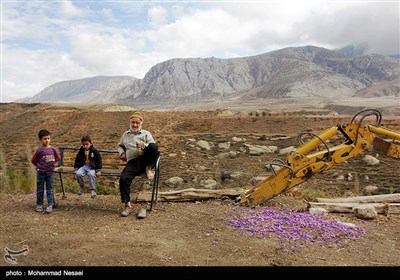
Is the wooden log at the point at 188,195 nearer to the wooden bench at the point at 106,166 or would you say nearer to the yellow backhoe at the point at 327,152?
the wooden bench at the point at 106,166

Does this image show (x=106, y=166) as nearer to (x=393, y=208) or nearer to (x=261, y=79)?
(x=393, y=208)

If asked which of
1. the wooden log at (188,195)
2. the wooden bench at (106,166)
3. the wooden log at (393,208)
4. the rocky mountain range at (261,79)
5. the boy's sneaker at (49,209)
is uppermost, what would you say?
the rocky mountain range at (261,79)

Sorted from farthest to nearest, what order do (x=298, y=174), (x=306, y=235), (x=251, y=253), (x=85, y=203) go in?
(x=85, y=203) → (x=298, y=174) → (x=306, y=235) → (x=251, y=253)

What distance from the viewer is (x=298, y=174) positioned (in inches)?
283

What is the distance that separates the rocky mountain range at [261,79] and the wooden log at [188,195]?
123858 mm

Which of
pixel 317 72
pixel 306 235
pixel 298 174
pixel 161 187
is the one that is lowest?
pixel 161 187

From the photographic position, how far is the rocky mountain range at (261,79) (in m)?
140

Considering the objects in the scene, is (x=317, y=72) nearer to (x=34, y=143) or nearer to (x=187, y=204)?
(x=34, y=143)

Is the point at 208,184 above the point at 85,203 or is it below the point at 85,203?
below

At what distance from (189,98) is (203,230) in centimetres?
15634

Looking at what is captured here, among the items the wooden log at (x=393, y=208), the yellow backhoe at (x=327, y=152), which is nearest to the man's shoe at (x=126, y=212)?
the yellow backhoe at (x=327, y=152)

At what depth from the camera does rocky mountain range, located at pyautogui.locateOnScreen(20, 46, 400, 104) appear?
140 metres

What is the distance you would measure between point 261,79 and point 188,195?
175953 millimetres
